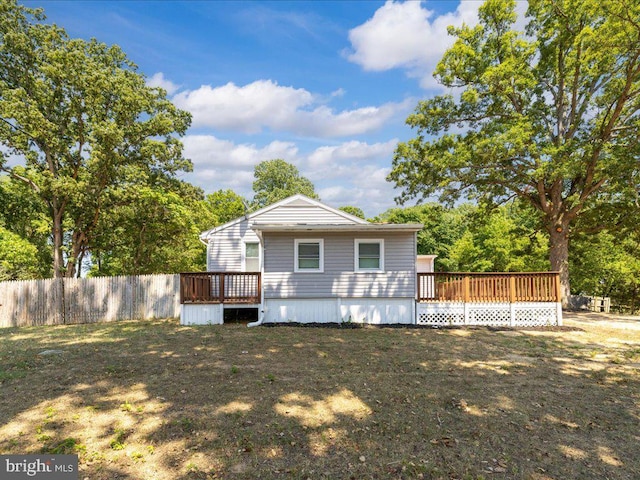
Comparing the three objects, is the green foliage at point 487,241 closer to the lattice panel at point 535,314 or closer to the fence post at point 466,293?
the fence post at point 466,293

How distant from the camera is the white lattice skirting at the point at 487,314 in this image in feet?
37.2

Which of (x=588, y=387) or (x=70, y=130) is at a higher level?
(x=70, y=130)

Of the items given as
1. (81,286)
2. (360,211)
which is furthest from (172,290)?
(360,211)

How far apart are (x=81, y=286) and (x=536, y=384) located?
15.5 m

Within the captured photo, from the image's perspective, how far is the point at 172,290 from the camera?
1427cm

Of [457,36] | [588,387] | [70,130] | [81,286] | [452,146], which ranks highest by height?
[457,36]

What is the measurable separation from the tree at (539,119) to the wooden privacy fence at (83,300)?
41.8 feet

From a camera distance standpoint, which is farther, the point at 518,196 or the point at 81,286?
the point at 518,196

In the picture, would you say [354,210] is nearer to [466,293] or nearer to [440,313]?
[466,293]

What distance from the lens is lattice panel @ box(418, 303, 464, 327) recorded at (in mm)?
11508

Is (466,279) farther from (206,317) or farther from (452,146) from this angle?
(206,317)

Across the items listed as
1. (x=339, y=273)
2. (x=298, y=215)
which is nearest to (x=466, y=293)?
(x=339, y=273)

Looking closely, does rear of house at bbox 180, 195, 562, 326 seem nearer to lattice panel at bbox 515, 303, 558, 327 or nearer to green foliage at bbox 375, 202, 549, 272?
lattice panel at bbox 515, 303, 558, 327

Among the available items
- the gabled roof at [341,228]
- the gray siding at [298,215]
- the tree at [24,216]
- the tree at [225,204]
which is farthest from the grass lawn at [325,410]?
the tree at [225,204]
